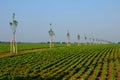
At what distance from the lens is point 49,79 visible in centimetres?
1652

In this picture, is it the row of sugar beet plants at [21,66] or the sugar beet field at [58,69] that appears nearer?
the sugar beet field at [58,69]

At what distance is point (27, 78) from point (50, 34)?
207 feet

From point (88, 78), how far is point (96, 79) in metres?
0.52

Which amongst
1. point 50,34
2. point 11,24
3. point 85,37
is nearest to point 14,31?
point 11,24

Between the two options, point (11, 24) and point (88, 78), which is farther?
point (11, 24)

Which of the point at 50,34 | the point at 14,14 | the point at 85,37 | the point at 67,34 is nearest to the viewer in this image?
the point at 14,14

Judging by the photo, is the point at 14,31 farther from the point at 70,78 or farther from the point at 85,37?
the point at 85,37

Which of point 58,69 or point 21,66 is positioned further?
point 21,66

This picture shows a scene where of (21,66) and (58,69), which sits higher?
(21,66)

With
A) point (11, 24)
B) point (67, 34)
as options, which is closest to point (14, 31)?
point (11, 24)

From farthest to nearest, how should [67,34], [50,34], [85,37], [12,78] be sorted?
[85,37] < [67,34] < [50,34] < [12,78]

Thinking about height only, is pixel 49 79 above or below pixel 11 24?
below

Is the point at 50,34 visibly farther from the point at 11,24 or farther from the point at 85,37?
the point at 85,37

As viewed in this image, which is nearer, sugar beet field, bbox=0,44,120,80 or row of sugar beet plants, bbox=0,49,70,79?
sugar beet field, bbox=0,44,120,80
